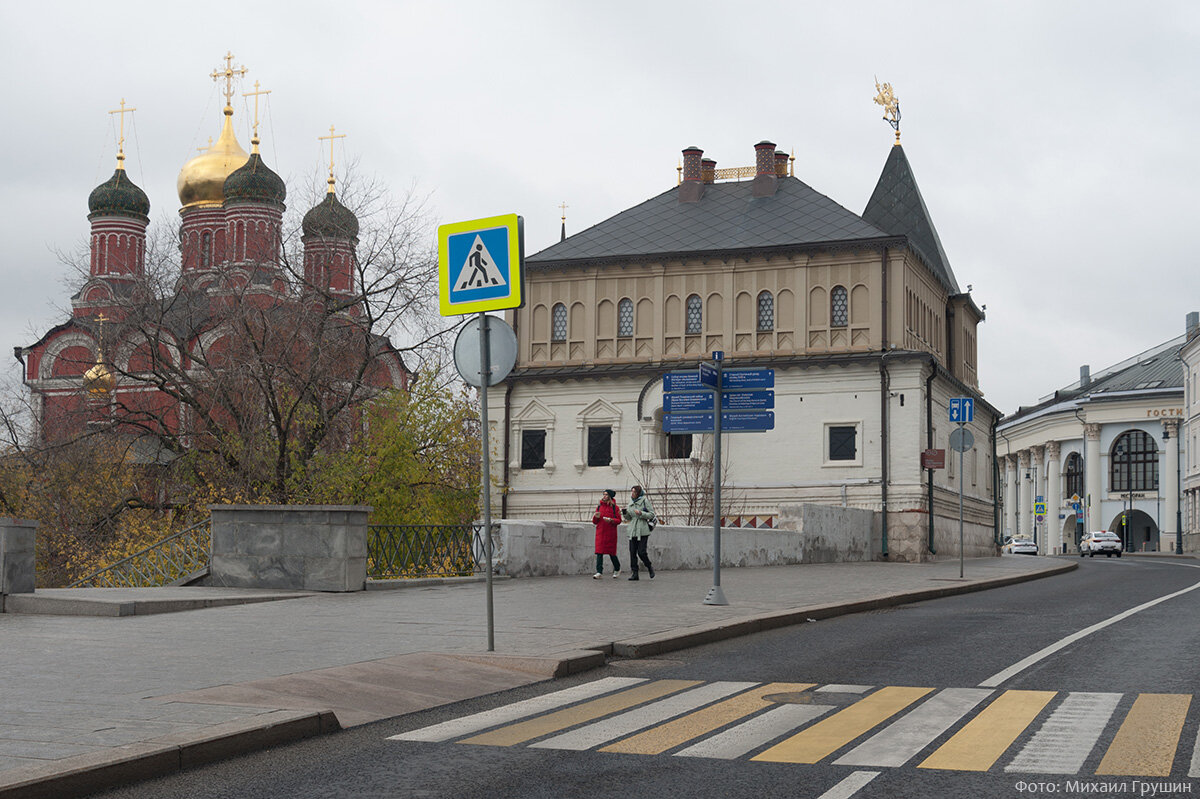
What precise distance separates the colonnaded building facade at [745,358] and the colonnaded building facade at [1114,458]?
6438 cm

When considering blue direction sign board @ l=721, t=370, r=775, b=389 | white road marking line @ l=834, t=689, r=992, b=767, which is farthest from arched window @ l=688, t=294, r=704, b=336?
white road marking line @ l=834, t=689, r=992, b=767

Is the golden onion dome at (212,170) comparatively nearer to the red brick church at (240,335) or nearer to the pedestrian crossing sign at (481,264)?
the red brick church at (240,335)

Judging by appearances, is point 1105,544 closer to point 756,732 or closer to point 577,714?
point 577,714

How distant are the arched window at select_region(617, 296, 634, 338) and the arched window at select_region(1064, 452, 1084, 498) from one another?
82.6 metres

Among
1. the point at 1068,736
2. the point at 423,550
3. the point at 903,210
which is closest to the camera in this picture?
the point at 1068,736

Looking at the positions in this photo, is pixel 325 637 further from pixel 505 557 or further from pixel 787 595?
pixel 505 557

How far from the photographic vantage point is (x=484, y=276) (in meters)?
11.4

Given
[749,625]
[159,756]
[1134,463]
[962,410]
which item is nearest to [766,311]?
[962,410]

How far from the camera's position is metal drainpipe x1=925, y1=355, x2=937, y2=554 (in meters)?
43.0

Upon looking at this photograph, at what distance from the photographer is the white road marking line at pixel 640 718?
7.55m

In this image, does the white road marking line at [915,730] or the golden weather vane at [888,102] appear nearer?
the white road marking line at [915,730]

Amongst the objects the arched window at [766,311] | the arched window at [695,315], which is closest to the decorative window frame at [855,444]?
the arched window at [766,311]

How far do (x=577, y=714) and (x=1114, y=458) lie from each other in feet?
379

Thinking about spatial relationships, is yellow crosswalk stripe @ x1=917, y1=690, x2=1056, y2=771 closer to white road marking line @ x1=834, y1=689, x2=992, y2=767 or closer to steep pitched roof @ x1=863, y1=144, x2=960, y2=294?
white road marking line @ x1=834, y1=689, x2=992, y2=767
